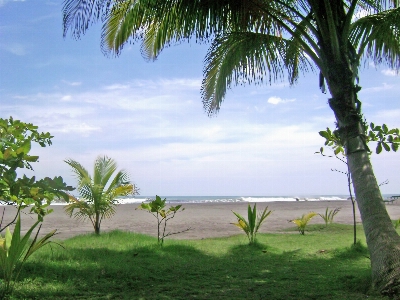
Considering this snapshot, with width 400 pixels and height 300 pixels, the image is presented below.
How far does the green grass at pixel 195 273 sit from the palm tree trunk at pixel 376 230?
0.20 meters

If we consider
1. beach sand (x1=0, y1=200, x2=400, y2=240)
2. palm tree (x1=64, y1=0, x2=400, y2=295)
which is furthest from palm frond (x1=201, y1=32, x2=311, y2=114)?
beach sand (x1=0, y1=200, x2=400, y2=240)

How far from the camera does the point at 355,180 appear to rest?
4.36m

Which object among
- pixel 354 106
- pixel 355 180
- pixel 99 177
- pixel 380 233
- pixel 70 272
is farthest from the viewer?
pixel 99 177

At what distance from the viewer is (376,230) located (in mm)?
4094

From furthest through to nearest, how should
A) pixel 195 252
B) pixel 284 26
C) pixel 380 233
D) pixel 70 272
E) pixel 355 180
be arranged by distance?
pixel 195 252
pixel 284 26
pixel 70 272
pixel 355 180
pixel 380 233

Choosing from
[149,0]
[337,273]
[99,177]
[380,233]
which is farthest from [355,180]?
[99,177]

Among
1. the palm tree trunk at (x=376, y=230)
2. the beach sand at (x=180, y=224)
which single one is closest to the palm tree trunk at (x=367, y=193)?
the palm tree trunk at (x=376, y=230)

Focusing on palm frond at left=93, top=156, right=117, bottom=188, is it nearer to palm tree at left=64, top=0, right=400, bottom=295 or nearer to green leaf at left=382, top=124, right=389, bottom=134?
palm tree at left=64, top=0, right=400, bottom=295

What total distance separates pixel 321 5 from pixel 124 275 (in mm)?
4063

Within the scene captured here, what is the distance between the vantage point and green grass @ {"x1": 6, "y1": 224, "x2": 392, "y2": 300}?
13.8 ft

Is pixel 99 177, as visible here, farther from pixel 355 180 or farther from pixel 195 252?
pixel 355 180

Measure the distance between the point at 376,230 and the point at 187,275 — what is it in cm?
233

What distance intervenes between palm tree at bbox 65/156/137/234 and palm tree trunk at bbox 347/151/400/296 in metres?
6.35

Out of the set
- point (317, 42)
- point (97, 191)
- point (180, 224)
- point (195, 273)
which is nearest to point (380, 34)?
point (317, 42)
